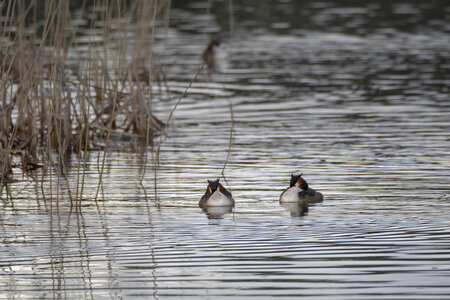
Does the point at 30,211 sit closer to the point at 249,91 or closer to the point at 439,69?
Result: the point at 249,91

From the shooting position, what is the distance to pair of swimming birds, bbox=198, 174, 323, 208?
10.2m

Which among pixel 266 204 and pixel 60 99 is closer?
pixel 266 204

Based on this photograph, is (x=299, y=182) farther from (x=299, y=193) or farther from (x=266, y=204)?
(x=266, y=204)

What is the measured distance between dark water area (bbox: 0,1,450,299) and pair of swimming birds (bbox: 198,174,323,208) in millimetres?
126

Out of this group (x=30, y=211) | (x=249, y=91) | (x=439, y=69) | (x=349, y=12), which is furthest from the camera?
(x=349, y=12)

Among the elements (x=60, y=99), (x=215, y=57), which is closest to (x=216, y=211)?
(x=60, y=99)

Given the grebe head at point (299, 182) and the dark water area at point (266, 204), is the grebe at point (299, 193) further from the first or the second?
the dark water area at point (266, 204)

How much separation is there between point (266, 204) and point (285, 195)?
0.70 feet

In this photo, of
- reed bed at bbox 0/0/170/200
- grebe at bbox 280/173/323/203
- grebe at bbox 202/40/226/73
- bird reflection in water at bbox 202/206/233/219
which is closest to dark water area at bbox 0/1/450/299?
bird reflection in water at bbox 202/206/233/219

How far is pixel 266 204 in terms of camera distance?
1049 cm

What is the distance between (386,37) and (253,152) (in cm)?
1554

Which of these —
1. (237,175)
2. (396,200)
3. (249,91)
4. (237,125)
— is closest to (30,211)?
(237,175)

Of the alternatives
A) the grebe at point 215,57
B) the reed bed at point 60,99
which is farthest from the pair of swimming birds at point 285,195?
the grebe at point 215,57

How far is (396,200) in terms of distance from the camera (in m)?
10.4
